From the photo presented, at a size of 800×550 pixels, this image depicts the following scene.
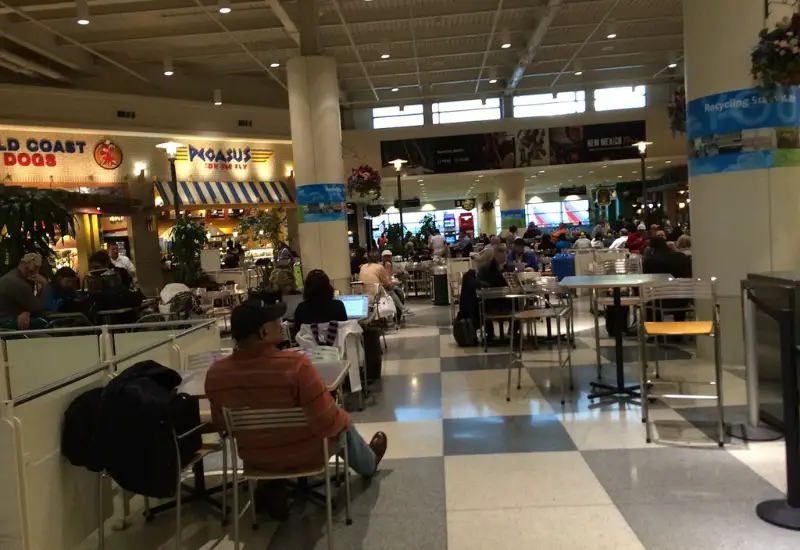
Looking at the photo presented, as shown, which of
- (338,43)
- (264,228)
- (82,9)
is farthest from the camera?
(264,228)

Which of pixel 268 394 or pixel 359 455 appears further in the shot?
pixel 359 455

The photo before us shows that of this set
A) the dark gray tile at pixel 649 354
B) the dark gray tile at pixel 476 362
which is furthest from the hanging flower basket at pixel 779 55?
the dark gray tile at pixel 476 362

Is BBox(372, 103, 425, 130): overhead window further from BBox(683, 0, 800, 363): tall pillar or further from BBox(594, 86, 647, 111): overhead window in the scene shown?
BBox(683, 0, 800, 363): tall pillar

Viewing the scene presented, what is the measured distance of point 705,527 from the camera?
9.72ft

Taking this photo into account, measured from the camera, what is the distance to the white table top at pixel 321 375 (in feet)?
10.4

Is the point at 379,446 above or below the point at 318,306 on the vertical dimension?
below

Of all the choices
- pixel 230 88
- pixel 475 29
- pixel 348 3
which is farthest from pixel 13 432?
pixel 230 88

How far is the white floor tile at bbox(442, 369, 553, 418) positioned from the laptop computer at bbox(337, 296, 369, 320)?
1031 mm

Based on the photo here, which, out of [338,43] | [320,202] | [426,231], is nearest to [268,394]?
[320,202]

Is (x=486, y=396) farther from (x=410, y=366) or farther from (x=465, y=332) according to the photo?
(x=465, y=332)

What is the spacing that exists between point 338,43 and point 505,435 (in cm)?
1148

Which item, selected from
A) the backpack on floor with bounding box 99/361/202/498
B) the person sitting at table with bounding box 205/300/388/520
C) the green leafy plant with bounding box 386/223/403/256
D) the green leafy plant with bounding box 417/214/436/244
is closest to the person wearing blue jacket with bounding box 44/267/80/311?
the backpack on floor with bounding box 99/361/202/498

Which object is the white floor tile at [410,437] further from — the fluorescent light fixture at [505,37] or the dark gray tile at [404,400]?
the fluorescent light fixture at [505,37]

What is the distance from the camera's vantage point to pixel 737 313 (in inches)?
238
